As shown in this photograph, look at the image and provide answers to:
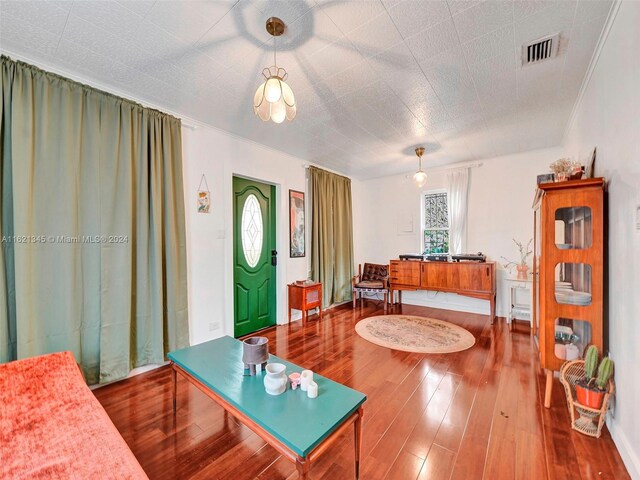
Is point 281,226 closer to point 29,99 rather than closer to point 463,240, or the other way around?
point 29,99

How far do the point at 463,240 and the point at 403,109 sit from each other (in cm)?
273

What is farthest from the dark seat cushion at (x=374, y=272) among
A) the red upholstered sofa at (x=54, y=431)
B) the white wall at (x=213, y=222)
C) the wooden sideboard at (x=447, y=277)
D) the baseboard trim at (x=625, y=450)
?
the red upholstered sofa at (x=54, y=431)

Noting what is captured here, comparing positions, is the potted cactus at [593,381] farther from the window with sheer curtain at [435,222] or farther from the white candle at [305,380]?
the window with sheer curtain at [435,222]

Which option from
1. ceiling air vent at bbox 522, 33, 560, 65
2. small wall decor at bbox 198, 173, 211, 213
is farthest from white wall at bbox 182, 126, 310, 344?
ceiling air vent at bbox 522, 33, 560, 65

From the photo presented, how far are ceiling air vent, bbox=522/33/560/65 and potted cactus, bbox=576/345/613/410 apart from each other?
203 cm

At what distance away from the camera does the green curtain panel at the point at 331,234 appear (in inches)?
175

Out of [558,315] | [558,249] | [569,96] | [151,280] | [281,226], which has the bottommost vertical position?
[558,315]

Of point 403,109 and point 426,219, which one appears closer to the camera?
point 403,109

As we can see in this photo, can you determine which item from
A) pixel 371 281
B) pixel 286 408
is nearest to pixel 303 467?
pixel 286 408

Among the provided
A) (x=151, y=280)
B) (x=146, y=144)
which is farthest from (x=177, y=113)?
(x=151, y=280)

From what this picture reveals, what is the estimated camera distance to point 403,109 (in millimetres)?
2734

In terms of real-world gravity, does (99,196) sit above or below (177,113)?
below

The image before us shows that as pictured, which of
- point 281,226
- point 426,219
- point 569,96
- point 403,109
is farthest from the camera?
point 426,219

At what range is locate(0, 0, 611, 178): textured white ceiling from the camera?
5.18 ft
